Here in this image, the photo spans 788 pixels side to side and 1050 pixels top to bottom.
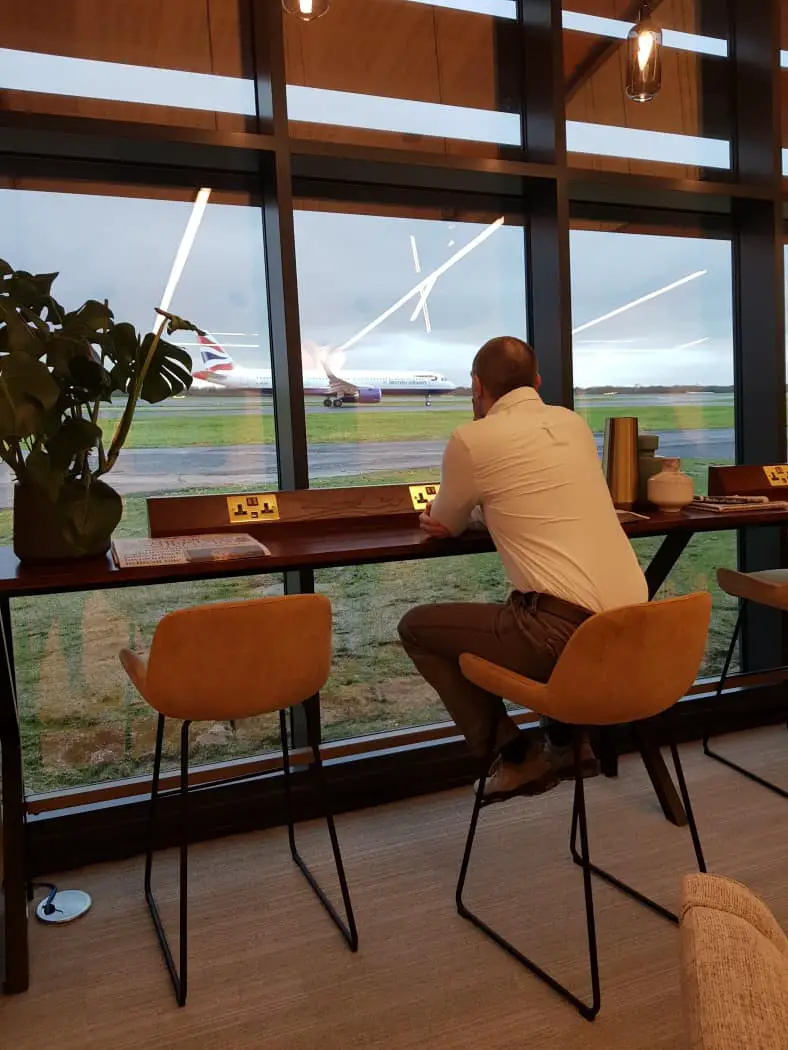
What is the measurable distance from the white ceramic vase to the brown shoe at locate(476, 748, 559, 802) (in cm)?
108

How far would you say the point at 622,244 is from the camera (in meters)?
3.59

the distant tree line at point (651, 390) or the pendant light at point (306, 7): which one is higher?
the pendant light at point (306, 7)

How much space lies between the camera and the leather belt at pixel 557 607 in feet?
6.84

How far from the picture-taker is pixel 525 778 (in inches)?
89.0

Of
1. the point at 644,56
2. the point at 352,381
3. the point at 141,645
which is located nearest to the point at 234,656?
the point at 141,645

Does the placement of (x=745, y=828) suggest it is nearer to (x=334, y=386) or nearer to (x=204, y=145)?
(x=334, y=386)

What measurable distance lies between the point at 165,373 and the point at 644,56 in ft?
5.43

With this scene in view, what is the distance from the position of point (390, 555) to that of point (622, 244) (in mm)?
2096

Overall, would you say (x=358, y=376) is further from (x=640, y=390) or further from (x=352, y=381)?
(x=640, y=390)

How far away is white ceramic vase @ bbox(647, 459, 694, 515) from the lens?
2914 mm

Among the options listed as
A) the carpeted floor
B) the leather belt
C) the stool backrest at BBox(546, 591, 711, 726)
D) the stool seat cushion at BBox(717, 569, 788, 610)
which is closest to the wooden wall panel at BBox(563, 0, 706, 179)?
the stool seat cushion at BBox(717, 569, 788, 610)

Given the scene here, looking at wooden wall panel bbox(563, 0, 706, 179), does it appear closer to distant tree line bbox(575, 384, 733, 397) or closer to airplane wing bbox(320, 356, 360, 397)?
distant tree line bbox(575, 384, 733, 397)

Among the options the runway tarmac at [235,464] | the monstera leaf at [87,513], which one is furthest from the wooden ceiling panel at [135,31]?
the monstera leaf at [87,513]

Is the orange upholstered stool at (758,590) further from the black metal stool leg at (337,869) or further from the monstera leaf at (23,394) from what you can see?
the monstera leaf at (23,394)
